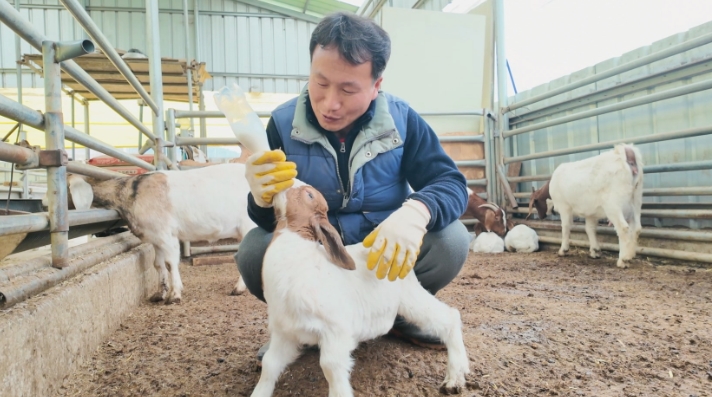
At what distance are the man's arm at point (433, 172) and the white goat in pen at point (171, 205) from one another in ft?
6.28

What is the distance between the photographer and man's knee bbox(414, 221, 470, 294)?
1.87 m

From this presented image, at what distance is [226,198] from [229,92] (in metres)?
2.27

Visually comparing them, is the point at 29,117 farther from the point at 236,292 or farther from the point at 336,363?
the point at 236,292

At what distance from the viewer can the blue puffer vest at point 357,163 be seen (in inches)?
70.1

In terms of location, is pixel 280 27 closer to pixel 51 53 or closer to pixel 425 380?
pixel 51 53

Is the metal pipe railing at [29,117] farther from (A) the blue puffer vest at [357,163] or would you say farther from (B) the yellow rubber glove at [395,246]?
(B) the yellow rubber glove at [395,246]

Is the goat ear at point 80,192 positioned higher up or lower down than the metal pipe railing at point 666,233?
higher up

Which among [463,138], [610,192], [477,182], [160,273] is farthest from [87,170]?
[477,182]

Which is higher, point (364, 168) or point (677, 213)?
point (364, 168)

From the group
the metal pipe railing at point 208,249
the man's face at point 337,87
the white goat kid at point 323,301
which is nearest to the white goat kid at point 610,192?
the white goat kid at point 323,301

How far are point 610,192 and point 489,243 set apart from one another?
6.04 ft

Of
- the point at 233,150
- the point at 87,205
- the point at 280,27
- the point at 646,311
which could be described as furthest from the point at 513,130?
the point at 280,27

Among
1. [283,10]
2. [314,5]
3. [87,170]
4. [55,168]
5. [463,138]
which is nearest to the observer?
[55,168]

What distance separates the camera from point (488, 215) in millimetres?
5961
